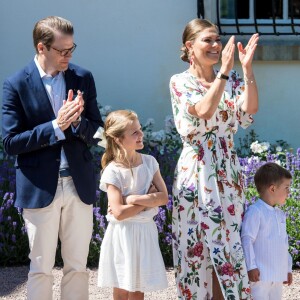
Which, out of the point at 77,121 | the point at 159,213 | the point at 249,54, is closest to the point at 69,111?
the point at 77,121

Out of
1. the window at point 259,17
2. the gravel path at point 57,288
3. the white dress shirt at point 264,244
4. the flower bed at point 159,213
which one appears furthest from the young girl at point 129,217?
the window at point 259,17

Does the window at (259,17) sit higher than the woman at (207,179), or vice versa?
the window at (259,17)

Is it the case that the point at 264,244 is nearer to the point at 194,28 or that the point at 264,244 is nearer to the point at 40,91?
the point at 194,28

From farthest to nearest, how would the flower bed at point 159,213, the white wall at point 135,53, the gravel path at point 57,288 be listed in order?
1. the white wall at point 135,53
2. the flower bed at point 159,213
3. the gravel path at point 57,288

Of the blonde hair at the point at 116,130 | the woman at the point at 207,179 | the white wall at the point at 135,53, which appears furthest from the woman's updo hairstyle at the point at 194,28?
the white wall at the point at 135,53

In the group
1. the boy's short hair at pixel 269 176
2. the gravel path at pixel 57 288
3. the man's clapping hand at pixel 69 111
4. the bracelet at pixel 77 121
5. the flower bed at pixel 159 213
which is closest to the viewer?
the man's clapping hand at pixel 69 111

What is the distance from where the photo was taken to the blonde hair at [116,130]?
543 centimetres

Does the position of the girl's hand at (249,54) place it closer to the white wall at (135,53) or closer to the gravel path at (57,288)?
the gravel path at (57,288)

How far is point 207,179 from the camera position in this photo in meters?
5.42

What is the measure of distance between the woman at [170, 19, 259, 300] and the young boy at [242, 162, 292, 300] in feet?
0.23

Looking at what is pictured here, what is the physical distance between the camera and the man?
17.2 feet

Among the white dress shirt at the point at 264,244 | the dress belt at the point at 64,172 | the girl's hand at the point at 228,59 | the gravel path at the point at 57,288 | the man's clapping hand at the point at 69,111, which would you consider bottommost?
the gravel path at the point at 57,288

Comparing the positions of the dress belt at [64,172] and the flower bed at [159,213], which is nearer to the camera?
the dress belt at [64,172]

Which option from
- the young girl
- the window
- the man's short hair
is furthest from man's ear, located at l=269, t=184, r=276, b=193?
the window
